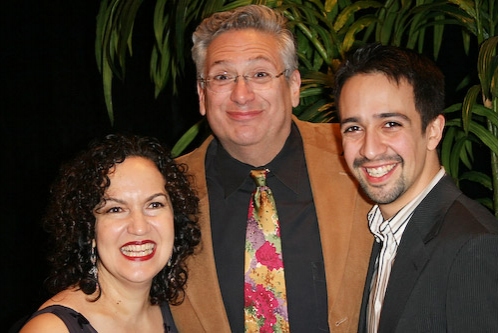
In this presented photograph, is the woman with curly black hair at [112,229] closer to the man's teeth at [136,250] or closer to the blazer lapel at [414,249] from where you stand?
the man's teeth at [136,250]

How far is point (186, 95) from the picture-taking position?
3771 millimetres

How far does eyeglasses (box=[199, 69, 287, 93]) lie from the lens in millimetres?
2330

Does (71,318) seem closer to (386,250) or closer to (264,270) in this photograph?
(264,270)

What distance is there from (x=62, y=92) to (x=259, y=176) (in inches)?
68.4

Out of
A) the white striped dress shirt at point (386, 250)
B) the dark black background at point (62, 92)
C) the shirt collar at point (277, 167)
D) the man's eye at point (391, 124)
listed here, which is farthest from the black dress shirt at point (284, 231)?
the dark black background at point (62, 92)

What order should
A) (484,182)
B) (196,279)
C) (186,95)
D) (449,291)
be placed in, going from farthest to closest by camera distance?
(186,95), (484,182), (196,279), (449,291)

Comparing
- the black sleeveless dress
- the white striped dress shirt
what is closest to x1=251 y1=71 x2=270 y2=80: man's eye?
the white striped dress shirt

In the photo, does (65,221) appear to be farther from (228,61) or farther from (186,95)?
(186,95)

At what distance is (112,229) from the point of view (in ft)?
6.61

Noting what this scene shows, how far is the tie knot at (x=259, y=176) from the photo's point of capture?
2.36 meters

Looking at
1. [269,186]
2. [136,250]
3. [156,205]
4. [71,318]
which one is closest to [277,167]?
[269,186]

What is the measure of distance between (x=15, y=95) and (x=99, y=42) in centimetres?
126

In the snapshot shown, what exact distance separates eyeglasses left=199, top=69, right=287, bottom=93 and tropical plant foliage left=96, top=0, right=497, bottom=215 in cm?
24

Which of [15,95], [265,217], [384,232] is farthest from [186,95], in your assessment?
[384,232]
